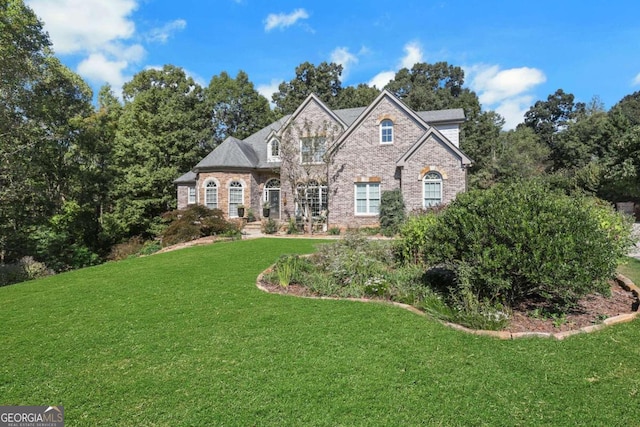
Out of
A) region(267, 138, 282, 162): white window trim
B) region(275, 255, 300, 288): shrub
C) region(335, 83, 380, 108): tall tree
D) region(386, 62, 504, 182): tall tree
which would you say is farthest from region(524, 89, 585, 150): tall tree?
region(275, 255, 300, 288): shrub

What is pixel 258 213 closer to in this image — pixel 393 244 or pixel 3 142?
pixel 3 142

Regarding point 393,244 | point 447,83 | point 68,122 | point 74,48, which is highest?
point 447,83

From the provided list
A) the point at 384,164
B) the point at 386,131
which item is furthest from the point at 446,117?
the point at 384,164

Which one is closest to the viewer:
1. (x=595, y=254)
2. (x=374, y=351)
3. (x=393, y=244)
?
(x=374, y=351)

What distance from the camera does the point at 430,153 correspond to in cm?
1841

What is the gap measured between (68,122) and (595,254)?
26354mm

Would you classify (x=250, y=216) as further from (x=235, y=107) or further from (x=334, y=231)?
(x=235, y=107)

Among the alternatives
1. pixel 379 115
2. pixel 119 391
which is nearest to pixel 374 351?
pixel 119 391

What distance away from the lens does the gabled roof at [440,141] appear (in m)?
17.9

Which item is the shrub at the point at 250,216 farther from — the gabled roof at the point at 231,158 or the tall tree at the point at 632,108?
the tall tree at the point at 632,108

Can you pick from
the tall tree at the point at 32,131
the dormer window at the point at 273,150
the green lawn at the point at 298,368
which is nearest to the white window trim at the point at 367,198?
the dormer window at the point at 273,150

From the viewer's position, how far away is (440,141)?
59.7 feet

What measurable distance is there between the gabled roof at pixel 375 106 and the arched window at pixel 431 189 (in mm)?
3025

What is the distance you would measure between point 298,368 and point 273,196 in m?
21.0
